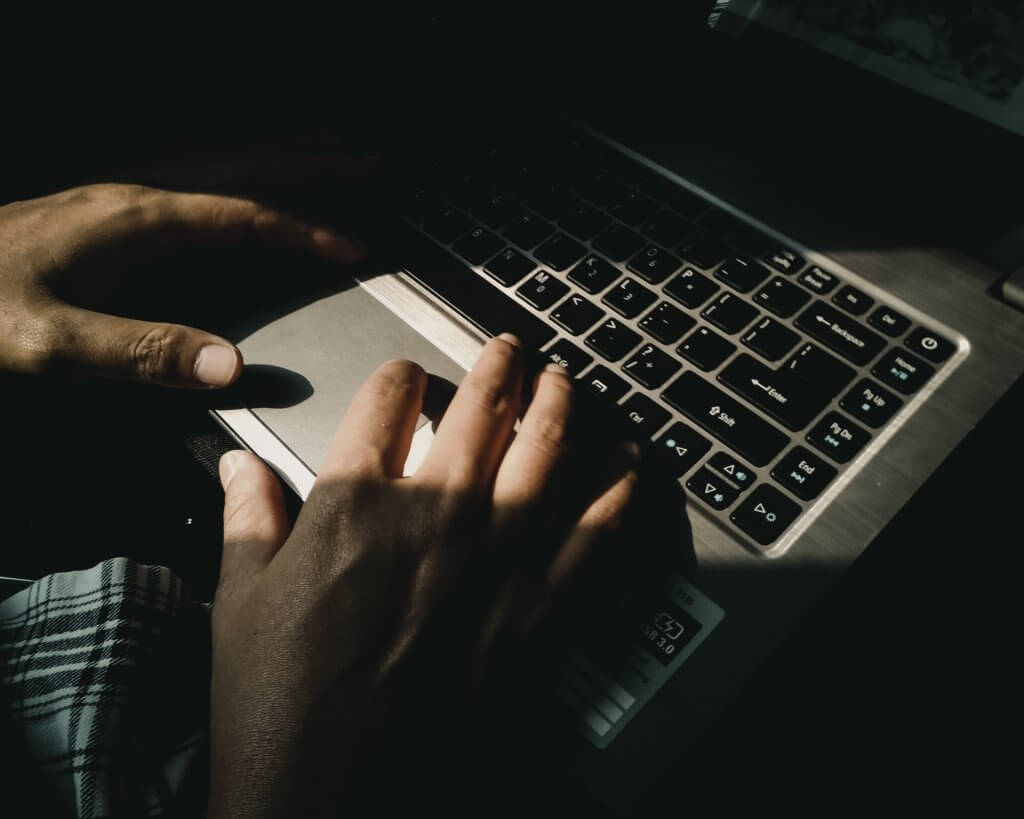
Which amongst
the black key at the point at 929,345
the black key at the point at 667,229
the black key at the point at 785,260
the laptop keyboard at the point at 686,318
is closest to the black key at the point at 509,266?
the laptop keyboard at the point at 686,318

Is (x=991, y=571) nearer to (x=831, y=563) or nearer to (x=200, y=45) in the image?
(x=831, y=563)

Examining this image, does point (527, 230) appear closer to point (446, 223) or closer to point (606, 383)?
point (446, 223)

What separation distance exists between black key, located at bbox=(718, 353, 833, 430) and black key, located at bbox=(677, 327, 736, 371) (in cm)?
1

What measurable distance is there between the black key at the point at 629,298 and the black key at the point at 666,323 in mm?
11

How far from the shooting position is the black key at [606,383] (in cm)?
55

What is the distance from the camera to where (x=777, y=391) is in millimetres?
524

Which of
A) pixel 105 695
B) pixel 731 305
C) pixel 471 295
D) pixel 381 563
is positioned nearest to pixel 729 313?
pixel 731 305

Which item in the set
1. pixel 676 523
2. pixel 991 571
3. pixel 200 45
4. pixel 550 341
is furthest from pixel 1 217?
pixel 991 571

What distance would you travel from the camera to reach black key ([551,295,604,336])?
1.92ft

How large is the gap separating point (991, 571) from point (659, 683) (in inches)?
15.7

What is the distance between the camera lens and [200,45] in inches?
28.4

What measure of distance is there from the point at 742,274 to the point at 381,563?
0.40 meters

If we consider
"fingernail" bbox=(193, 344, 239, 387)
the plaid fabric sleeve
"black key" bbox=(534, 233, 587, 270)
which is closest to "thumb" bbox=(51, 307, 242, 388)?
"fingernail" bbox=(193, 344, 239, 387)

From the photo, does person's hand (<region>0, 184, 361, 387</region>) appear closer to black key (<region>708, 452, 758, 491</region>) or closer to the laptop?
the laptop
